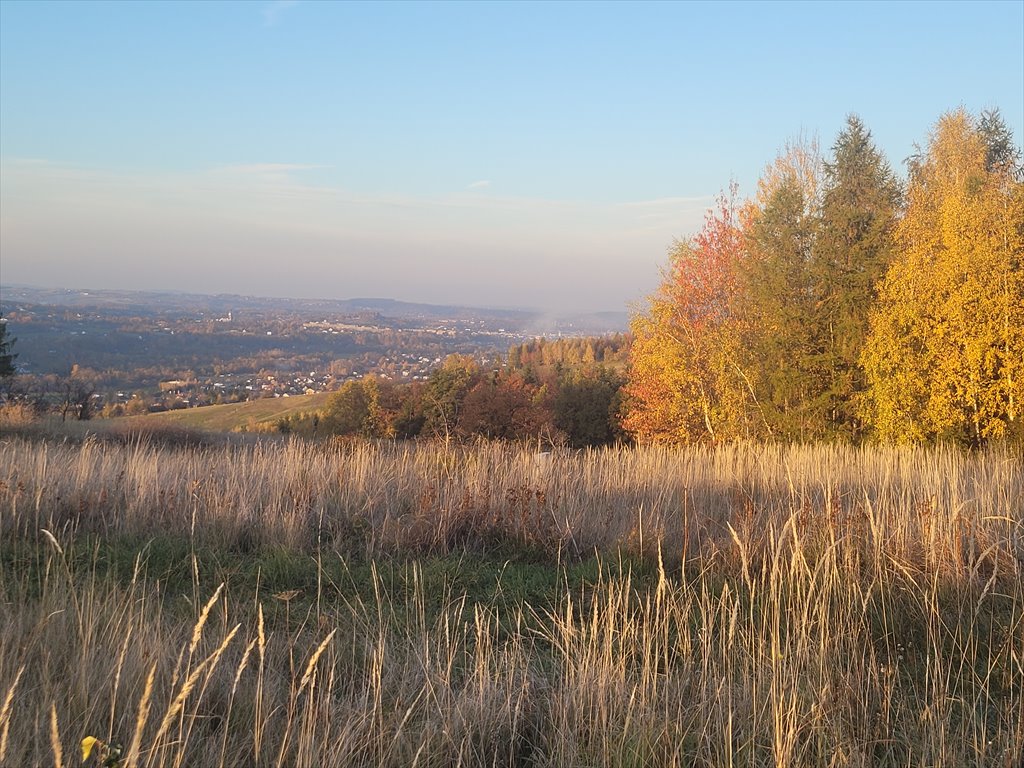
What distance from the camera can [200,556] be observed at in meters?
5.52

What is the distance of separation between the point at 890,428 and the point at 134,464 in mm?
16378

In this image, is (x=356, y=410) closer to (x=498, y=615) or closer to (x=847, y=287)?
(x=847, y=287)

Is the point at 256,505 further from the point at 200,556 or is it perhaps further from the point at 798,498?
the point at 798,498

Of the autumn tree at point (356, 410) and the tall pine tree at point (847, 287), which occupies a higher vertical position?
the tall pine tree at point (847, 287)

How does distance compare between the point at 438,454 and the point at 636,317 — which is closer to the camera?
the point at 438,454

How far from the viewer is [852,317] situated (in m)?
21.2

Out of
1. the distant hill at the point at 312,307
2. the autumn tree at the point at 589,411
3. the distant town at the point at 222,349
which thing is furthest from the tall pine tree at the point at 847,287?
the distant hill at the point at 312,307

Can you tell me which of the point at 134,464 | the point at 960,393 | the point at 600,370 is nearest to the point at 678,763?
the point at 134,464

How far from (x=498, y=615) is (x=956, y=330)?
54.9 feet

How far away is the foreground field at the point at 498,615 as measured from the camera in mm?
2775

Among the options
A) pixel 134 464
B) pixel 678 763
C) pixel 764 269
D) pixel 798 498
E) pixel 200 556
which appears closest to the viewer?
pixel 678 763

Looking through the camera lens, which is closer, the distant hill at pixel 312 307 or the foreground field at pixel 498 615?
the foreground field at pixel 498 615

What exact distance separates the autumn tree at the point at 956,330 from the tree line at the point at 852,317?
4 centimetres

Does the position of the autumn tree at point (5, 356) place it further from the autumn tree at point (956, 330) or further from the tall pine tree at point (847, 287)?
the autumn tree at point (956, 330)
